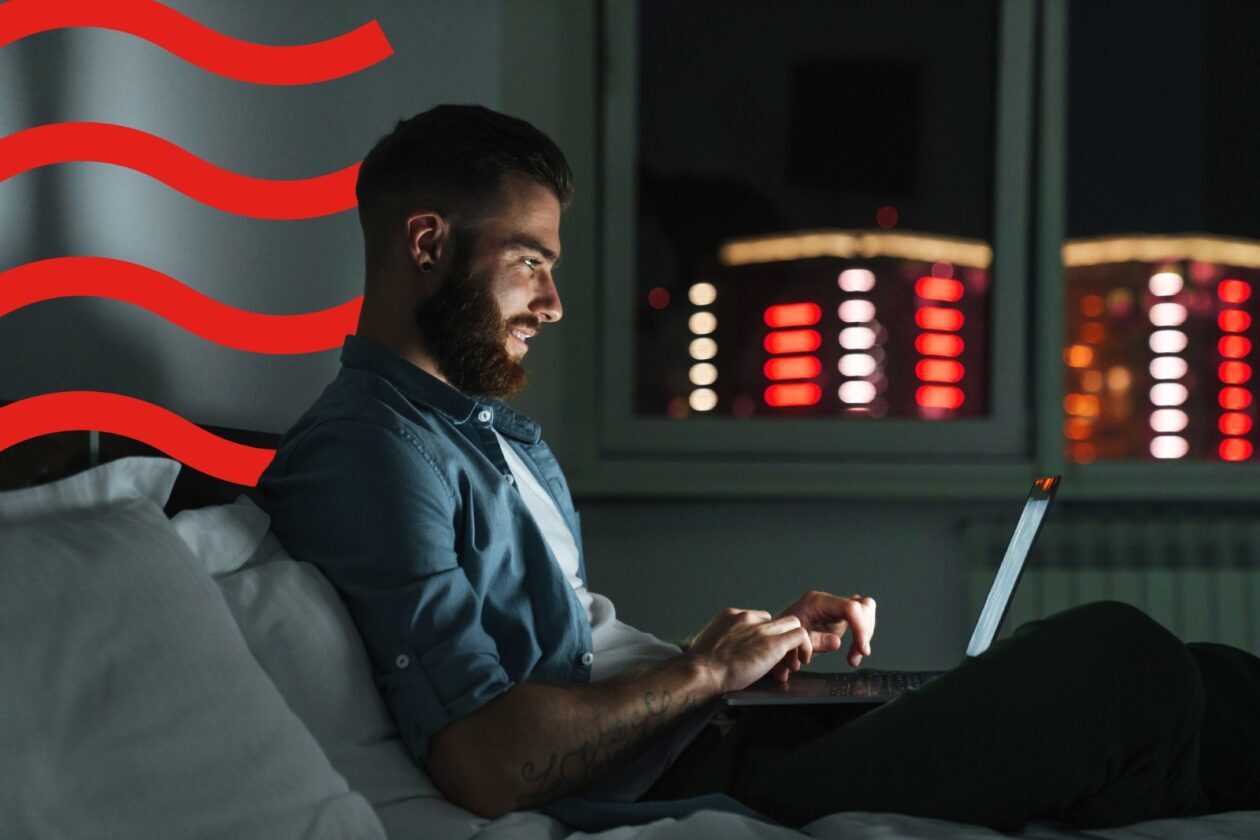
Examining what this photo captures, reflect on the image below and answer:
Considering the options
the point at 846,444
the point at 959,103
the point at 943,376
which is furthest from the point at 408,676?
the point at 959,103

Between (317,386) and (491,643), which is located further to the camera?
(317,386)

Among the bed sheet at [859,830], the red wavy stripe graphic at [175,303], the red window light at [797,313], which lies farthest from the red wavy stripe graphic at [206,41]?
the red window light at [797,313]

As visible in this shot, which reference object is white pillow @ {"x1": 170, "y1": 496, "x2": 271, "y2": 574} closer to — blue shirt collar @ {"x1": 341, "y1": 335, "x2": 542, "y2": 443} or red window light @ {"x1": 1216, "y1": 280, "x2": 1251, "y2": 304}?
blue shirt collar @ {"x1": 341, "y1": 335, "x2": 542, "y2": 443}

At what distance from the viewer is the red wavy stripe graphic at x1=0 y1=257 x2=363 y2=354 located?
46.9 inches

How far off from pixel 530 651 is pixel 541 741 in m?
0.19

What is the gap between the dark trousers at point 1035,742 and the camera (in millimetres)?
1001

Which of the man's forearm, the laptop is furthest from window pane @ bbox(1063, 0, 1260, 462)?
the man's forearm

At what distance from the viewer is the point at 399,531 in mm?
1083

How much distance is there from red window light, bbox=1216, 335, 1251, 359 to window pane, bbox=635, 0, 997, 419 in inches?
22.2

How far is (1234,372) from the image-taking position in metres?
2.70

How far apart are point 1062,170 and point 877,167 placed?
41cm

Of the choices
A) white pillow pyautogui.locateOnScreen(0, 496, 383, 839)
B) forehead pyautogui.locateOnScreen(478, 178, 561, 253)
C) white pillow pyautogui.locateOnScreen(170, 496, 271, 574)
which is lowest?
white pillow pyautogui.locateOnScreen(0, 496, 383, 839)

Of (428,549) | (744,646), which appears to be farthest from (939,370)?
(428,549)

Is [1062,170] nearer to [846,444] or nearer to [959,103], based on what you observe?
[959,103]
